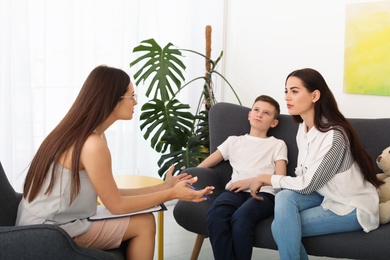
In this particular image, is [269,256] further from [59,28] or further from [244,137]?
[59,28]

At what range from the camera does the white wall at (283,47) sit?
12.7 feet

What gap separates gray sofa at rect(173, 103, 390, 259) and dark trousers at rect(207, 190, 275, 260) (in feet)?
0.19

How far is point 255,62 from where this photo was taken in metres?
4.53

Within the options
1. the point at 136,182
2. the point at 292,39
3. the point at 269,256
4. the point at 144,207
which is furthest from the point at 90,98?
the point at 292,39

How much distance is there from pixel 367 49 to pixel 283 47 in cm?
78

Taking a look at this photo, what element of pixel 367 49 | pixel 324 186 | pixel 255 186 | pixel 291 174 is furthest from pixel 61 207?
pixel 367 49

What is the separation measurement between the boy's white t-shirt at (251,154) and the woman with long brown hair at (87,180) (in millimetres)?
872

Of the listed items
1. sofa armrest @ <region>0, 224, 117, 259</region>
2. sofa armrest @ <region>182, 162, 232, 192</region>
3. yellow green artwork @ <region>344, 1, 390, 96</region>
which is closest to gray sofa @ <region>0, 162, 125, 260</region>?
sofa armrest @ <region>0, 224, 117, 259</region>

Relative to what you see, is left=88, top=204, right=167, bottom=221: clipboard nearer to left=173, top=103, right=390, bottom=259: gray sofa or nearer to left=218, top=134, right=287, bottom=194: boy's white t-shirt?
left=173, top=103, right=390, bottom=259: gray sofa

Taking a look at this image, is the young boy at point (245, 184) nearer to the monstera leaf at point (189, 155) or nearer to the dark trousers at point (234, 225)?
the dark trousers at point (234, 225)

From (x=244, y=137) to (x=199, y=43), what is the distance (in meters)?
1.74

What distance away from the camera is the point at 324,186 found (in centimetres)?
262

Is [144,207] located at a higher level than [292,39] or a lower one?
lower

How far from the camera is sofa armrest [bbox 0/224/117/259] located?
1883mm
